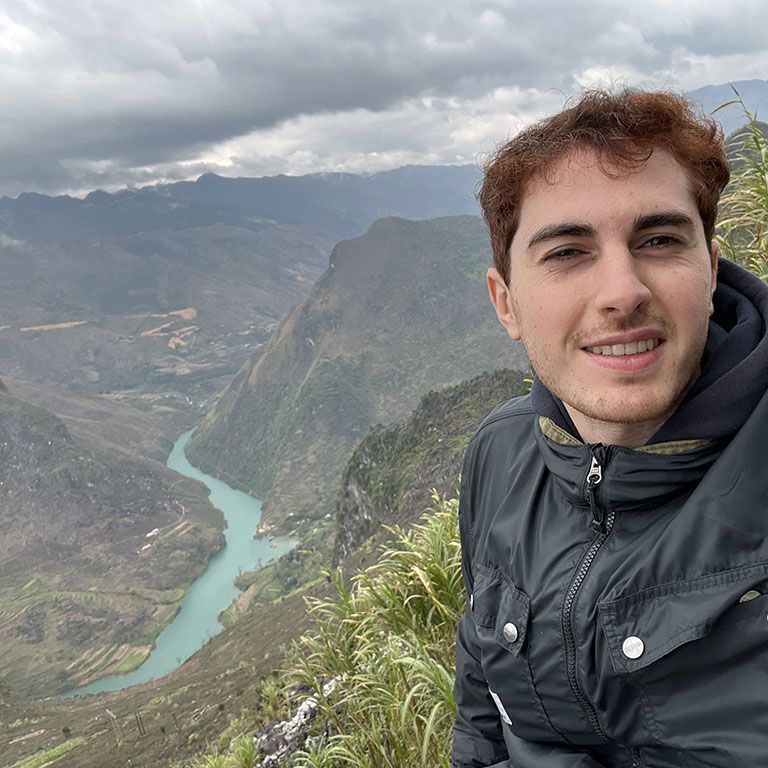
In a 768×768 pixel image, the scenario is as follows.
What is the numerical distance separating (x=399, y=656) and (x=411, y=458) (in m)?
60.8

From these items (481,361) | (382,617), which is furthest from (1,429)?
(382,617)

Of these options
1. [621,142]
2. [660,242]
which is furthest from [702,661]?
[621,142]

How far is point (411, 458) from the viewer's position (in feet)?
211

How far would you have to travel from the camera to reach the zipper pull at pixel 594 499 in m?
1.53

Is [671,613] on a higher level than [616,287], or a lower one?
lower

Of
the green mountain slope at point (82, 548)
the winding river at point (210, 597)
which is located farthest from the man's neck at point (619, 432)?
the green mountain slope at point (82, 548)

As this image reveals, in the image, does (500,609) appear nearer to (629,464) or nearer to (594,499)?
(594,499)

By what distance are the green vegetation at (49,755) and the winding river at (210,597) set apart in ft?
145

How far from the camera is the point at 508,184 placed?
5.85 feet

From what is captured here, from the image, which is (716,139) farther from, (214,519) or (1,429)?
(1,429)

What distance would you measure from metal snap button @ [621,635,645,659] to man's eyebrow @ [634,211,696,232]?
1000 millimetres

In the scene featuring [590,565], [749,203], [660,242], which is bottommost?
[590,565]

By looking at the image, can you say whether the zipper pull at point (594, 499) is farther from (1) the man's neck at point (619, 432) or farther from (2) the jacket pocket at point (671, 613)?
(2) the jacket pocket at point (671, 613)

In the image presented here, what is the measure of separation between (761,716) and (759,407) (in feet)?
2.04
